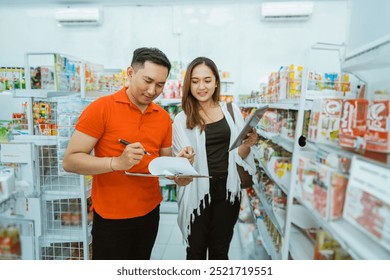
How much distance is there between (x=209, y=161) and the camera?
1.56 m

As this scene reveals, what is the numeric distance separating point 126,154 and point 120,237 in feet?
1.58

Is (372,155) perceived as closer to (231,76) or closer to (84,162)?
Answer: (84,162)

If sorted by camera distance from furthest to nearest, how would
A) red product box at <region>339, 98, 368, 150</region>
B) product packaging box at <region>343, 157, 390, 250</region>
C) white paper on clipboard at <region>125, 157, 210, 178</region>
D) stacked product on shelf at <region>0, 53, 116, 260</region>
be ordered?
stacked product on shelf at <region>0, 53, 116, 260</region>
white paper on clipboard at <region>125, 157, 210, 178</region>
red product box at <region>339, 98, 368, 150</region>
product packaging box at <region>343, 157, 390, 250</region>

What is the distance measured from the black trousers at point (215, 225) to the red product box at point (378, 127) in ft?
2.93

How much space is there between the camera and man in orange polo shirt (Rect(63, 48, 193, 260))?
116cm

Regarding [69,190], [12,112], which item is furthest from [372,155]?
[12,112]

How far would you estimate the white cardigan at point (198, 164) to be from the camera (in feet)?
5.07

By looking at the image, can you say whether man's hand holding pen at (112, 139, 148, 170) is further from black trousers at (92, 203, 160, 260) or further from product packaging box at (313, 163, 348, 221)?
product packaging box at (313, 163, 348, 221)

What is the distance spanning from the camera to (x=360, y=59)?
3.32 feet

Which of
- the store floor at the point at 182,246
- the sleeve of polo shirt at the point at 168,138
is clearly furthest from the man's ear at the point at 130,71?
the store floor at the point at 182,246

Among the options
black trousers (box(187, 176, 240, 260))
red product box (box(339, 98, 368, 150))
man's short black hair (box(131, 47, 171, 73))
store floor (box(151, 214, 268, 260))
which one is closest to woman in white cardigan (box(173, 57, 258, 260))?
black trousers (box(187, 176, 240, 260))

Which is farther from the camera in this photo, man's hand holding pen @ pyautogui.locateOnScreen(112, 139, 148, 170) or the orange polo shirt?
the orange polo shirt

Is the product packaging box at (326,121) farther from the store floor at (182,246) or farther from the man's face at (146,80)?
the store floor at (182,246)
